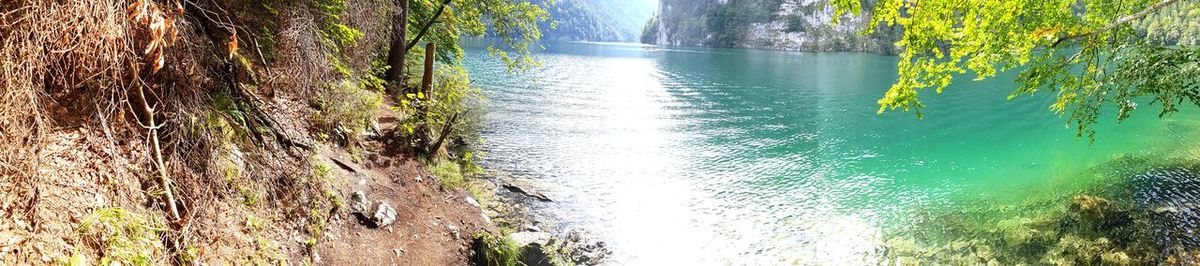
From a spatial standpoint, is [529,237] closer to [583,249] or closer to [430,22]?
[583,249]

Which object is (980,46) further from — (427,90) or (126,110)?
(427,90)

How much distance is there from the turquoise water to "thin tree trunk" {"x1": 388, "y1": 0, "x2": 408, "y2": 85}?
2.96 metres

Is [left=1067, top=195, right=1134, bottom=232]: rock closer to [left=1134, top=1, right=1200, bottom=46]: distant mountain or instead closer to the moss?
[left=1134, top=1, right=1200, bottom=46]: distant mountain

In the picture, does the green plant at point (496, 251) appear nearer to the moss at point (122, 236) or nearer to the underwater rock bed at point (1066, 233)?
the moss at point (122, 236)

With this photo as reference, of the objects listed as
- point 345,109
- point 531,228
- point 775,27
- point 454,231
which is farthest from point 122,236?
point 775,27

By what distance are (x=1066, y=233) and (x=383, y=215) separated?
439 inches

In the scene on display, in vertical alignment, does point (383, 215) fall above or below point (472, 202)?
above

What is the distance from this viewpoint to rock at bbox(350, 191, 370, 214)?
23.5 ft

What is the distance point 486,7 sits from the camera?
15.7 m

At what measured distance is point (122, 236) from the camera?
3.67 metres

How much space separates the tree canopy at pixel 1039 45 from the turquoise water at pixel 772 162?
3650mm

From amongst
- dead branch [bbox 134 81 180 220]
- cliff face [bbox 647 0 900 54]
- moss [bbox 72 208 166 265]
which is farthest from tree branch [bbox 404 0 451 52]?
cliff face [bbox 647 0 900 54]

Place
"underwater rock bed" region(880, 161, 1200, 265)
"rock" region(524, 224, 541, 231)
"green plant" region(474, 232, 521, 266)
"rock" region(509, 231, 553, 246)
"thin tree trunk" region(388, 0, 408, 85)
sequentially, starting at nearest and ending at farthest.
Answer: "green plant" region(474, 232, 521, 266)
"rock" region(509, 231, 553, 246)
"underwater rock bed" region(880, 161, 1200, 265)
"rock" region(524, 224, 541, 231)
"thin tree trunk" region(388, 0, 408, 85)

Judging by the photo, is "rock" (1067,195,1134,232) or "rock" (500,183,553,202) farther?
"rock" (500,183,553,202)
